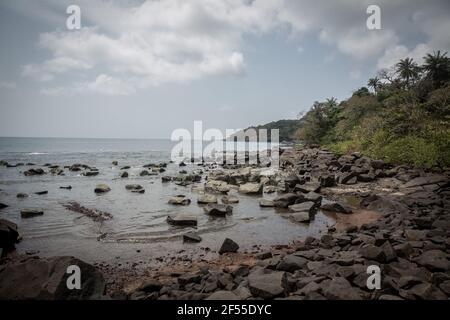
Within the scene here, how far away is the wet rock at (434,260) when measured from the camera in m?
5.74

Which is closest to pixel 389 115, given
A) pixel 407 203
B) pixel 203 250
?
pixel 407 203

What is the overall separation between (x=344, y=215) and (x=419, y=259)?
20.6 feet

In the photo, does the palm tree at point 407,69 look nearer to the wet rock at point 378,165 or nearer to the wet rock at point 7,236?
the wet rock at point 378,165

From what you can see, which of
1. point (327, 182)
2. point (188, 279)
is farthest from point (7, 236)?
point (327, 182)

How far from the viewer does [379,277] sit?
533cm

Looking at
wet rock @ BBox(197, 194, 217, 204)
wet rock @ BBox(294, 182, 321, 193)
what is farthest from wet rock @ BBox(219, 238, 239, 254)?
wet rock @ BBox(294, 182, 321, 193)

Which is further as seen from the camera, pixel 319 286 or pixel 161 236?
pixel 161 236

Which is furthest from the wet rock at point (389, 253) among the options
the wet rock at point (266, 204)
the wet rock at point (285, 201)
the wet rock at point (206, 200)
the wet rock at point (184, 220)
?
the wet rock at point (206, 200)

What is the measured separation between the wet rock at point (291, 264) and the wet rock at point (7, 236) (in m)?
8.35

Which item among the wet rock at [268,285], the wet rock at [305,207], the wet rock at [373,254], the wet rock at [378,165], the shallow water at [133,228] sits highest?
the wet rock at [378,165]

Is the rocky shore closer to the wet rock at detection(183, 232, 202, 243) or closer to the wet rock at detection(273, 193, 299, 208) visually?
the wet rock at detection(183, 232, 202, 243)

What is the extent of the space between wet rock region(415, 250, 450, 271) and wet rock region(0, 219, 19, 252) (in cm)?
1131
